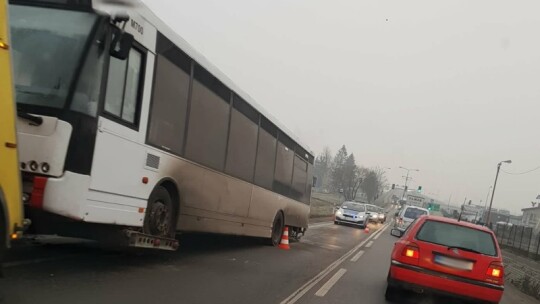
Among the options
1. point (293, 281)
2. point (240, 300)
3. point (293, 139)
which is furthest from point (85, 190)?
point (293, 139)

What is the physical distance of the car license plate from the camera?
805cm

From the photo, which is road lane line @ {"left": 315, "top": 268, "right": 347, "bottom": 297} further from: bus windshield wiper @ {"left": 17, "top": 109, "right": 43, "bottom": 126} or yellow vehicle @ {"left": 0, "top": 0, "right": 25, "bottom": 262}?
yellow vehicle @ {"left": 0, "top": 0, "right": 25, "bottom": 262}

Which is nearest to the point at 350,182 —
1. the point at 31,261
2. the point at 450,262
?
the point at 450,262

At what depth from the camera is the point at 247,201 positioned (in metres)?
12.6

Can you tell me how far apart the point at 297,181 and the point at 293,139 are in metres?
1.58

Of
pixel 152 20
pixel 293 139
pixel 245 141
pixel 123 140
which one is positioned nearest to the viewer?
pixel 123 140

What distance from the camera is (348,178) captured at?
4820 inches

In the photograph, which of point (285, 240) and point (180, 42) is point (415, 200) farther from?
point (180, 42)

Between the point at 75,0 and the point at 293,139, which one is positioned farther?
the point at 293,139

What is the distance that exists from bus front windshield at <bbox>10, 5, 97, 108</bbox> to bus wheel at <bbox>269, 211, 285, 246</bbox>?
31.6 feet

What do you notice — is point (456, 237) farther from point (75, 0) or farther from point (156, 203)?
point (75, 0)

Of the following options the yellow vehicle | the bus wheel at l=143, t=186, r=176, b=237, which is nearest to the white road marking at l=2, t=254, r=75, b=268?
the bus wheel at l=143, t=186, r=176, b=237

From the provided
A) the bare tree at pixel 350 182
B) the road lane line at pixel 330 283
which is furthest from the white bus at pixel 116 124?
the bare tree at pixel 350 182

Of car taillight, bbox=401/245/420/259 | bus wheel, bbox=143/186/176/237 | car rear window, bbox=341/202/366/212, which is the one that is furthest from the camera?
car rear window, bbox=341/202/366/212
